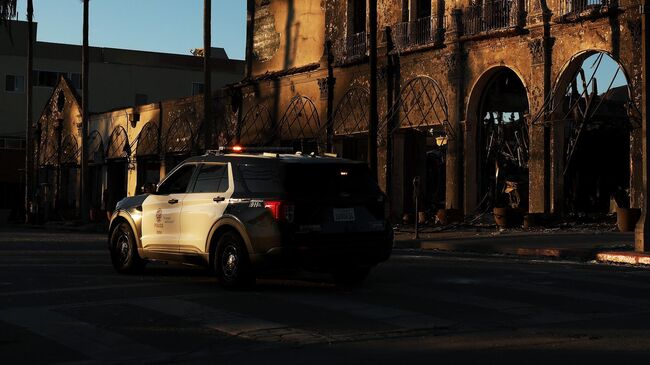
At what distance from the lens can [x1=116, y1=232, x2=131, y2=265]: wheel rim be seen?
45.6 ft

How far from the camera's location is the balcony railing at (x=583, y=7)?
79.3 feet

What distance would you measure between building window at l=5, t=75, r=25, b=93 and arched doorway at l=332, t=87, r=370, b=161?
42555mm

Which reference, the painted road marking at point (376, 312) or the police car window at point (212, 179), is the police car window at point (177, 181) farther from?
the painted road marking at point (376, 312)

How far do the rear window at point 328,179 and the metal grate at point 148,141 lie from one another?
35838mm

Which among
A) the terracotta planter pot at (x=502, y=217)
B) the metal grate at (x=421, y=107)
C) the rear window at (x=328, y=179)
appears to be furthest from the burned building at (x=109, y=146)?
the rear window at (x=328, y=179)

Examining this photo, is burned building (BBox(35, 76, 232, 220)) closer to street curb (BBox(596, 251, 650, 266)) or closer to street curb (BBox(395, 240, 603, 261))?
street curb (BBox(395, 240, 603, 261))

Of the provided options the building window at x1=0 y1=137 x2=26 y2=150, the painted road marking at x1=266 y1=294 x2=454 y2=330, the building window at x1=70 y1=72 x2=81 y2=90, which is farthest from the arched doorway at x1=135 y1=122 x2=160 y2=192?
the painted road marking at x1=266 y1=294 x2=454 y2=330

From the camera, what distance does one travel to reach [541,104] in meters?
26.2

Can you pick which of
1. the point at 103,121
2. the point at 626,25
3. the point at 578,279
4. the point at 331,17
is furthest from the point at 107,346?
the point at 103,121

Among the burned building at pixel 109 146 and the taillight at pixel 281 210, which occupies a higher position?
the burned building at pixel 109 146

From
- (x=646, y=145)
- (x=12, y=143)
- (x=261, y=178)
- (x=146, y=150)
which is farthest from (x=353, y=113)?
(x=12, y=143)

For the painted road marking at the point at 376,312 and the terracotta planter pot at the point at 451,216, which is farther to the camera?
the terracotta planter pot at the point at 451,216

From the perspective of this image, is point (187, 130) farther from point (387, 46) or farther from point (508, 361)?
point (508, 361)

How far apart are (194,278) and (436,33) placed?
740 inches
